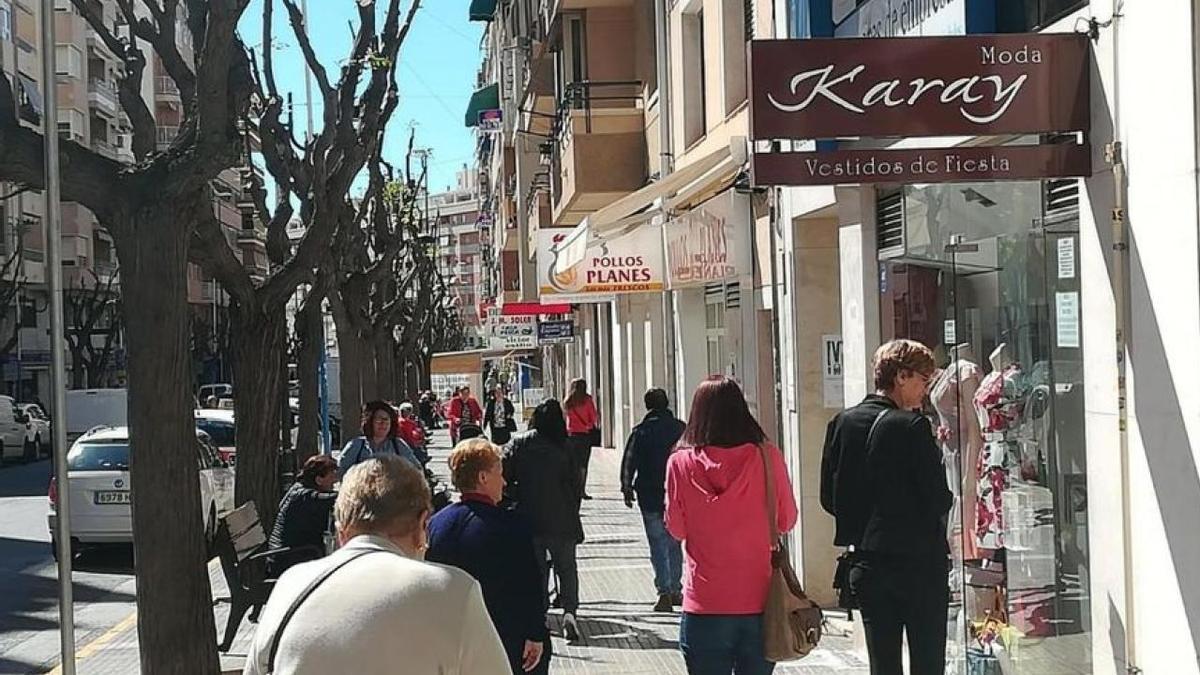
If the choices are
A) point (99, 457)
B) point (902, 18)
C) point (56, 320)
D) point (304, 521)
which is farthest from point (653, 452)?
point (99, 457)

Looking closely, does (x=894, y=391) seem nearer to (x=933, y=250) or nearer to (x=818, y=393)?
(x=933, y=250)

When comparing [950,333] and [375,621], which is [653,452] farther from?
[375,621]

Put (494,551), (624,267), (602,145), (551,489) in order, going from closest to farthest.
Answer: (494,551) → (551,489) → (624,267) → (602,145)

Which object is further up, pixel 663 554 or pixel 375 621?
pixel 375 621

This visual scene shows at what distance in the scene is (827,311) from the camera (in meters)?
11.7

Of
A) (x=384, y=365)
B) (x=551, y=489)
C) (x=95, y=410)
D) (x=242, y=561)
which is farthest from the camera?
(x=95, y=410)

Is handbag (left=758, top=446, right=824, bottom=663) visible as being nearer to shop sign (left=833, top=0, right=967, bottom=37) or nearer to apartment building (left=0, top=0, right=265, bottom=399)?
shop sign (left=833, top=0, right=967, bottom=37)

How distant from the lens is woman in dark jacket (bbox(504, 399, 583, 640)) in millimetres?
10781

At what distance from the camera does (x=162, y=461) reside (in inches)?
337

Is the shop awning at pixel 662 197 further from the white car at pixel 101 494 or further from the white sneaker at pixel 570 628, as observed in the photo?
the white car at pixel 101 494

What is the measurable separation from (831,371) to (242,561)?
186 inches

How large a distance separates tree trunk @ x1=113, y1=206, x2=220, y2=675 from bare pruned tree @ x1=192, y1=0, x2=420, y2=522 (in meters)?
3.00

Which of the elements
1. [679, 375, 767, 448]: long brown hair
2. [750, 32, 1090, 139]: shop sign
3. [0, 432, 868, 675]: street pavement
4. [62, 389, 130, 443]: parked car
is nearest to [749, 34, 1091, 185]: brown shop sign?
[750, 32, 1090, 139]: shop sign

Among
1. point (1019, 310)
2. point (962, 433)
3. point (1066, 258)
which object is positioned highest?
point (1066, 258)
